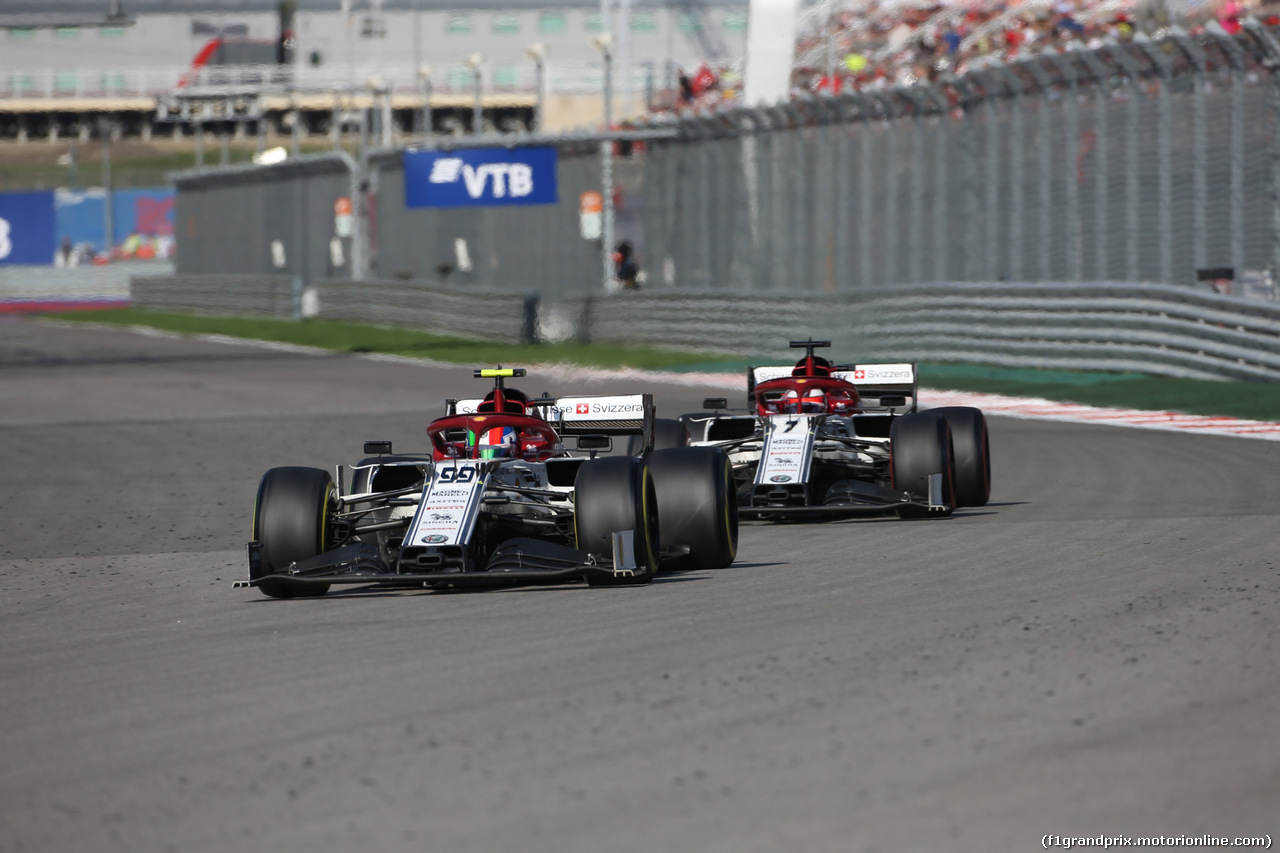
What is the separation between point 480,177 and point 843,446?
2499cm

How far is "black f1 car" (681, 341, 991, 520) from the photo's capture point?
11656 mm

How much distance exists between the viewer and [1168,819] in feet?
14.8

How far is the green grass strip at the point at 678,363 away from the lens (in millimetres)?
19062

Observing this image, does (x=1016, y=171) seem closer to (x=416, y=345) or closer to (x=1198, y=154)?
(x=1198, y=154)

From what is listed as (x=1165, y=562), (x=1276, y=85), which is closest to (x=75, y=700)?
(x=1165, y=562)

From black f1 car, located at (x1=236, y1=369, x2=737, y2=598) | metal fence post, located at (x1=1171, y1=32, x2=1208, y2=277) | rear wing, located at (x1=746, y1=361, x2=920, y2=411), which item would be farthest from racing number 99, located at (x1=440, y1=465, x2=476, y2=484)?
metal fence post, located at (x1=1171, y1=32, x2=1208, y2=277)

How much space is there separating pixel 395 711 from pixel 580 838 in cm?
159

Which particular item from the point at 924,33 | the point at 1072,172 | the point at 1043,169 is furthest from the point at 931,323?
the point at 924,33

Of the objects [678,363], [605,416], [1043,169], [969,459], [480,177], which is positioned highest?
[480,177]

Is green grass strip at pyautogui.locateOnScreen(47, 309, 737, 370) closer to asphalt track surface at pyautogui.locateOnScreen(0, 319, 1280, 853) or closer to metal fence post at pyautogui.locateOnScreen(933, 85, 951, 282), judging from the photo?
metal fence post at pyautogui.locateOnScreen(933, 85, 951, 282)

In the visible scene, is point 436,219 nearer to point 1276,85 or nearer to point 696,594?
point 1276,85

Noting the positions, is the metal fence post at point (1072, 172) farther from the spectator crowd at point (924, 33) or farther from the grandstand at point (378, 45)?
the grandstand at point (378, 45)

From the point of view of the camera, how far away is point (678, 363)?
28250mm

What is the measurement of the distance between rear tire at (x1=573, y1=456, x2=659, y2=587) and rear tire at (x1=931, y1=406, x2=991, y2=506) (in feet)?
12.1
